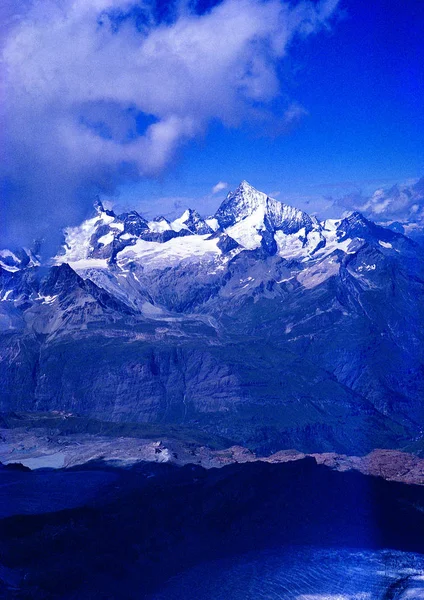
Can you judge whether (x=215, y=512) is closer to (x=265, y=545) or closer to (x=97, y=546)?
(x=265, y=545)

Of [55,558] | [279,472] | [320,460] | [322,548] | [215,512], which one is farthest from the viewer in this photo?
[320,460]

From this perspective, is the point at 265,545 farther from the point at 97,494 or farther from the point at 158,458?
the point at 158,458

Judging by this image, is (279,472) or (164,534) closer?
(164,534)

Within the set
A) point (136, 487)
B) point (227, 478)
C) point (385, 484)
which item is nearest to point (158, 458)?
point (136, 487)

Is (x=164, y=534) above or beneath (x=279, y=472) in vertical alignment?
beneath

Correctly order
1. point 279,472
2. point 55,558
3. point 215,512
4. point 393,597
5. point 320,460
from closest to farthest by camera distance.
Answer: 1. point 393,597
2. point 55,558
3. point 215,512
4. point 279,472
5. point 320,460

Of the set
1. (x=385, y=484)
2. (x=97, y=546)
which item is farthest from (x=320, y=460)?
(x=97, y=546)
